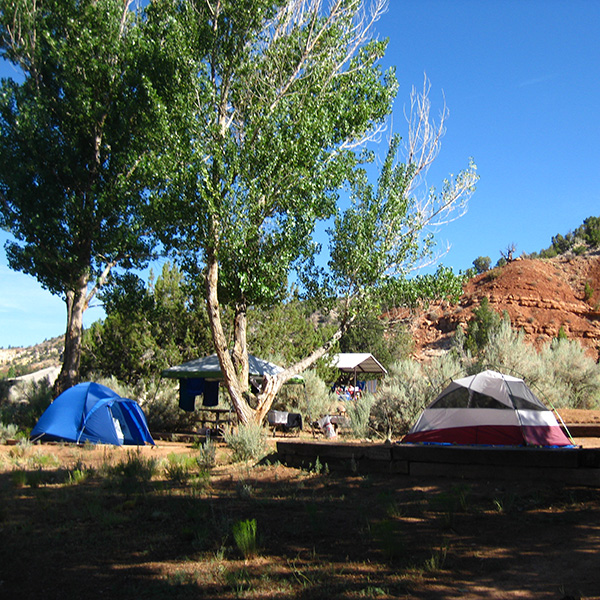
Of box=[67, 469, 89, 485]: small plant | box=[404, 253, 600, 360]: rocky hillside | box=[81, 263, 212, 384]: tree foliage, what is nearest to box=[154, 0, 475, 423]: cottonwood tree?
box=[67, 469, 89, 485]: small plant

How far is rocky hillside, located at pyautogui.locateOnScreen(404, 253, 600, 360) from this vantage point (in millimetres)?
47625

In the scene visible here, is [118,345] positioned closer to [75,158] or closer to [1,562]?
[75,158]

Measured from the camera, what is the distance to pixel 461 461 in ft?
21.1

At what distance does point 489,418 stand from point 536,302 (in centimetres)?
4524

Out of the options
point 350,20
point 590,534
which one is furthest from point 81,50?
point 590,534

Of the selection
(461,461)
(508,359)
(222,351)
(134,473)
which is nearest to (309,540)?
(461,461)

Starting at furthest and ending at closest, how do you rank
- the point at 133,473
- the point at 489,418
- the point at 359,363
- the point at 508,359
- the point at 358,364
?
the point at 358,364, the point at 359,363, the point at 508,359, the point at 489,418, the point at 133,473

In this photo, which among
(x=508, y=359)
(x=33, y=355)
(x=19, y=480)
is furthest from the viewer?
(x=33, y=355)

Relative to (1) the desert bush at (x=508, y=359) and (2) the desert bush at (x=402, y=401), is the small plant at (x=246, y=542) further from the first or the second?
(1) the desert bush at (x=508, y=359)

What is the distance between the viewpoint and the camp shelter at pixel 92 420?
12820 mm

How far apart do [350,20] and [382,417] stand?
30.2ft

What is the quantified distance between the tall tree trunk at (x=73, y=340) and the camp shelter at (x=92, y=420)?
3.41 metres

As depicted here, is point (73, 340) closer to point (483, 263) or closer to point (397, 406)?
point (397, 406)

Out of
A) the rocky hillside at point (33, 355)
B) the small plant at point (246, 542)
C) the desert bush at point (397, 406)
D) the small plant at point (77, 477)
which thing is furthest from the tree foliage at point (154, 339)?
the rocky hillside at point (33, 355)
